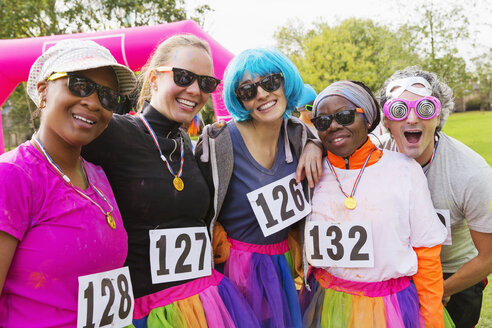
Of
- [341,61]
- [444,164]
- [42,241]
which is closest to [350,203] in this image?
[444,164]

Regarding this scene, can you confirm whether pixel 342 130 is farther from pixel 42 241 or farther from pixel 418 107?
pixel 42 241

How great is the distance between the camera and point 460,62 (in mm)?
19812

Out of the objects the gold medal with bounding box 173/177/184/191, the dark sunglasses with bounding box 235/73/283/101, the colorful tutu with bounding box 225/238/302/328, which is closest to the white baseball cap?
the gold medal with bounding box 173/177/184/191

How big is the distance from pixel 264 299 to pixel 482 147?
1899 cm

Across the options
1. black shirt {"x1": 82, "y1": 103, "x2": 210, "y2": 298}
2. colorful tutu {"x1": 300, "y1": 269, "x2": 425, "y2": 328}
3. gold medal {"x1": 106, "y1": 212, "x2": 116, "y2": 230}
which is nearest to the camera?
gold medal {"x1": 106, "y1": 212, "x2": 116, "y2": 230}

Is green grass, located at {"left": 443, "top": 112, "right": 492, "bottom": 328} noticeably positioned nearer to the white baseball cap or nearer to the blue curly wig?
the blue curly wig

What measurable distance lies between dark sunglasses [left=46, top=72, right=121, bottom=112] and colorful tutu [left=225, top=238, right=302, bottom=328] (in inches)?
43.6

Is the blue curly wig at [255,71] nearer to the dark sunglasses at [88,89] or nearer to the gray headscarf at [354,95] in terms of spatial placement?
the gray headscarf at [354,95]

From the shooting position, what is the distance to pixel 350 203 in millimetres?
1996

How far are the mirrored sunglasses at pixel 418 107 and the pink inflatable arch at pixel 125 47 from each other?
12.3 feet

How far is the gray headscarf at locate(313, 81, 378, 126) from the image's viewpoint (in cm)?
205

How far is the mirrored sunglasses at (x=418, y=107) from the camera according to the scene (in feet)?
6.76

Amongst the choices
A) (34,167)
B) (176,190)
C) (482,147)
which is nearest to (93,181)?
(34,167)

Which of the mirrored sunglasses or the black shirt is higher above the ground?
the mirrored sunglasses
